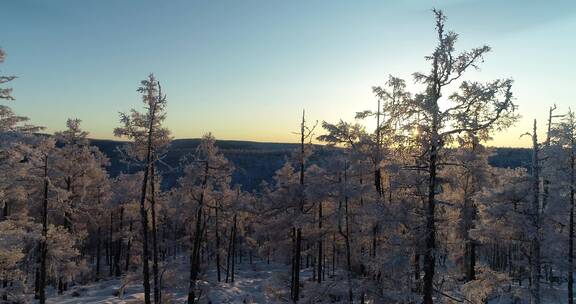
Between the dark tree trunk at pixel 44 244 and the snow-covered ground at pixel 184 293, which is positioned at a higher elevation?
the dark tree trunk at pixel 44 244

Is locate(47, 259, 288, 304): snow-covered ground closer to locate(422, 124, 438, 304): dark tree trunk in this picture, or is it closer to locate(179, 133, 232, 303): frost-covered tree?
locate(179, 133, 232, 303): frost-covered tree

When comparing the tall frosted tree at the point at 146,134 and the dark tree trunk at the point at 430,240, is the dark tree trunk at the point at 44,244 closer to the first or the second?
the tall frosted tree at the point at 146,134

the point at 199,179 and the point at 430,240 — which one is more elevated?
the point at 199,179

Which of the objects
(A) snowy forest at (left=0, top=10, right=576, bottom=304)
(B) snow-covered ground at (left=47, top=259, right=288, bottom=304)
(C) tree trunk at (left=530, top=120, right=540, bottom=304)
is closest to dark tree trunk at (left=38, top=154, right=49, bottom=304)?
(A) snowy forest at (left=0, top=10, right=576, bottom=304)

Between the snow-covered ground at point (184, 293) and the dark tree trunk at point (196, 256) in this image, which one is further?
the snow-covered ground at point (184, 293)

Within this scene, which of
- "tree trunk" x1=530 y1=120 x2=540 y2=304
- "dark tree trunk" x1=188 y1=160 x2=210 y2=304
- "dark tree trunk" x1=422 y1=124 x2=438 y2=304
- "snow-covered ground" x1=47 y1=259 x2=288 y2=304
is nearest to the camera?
"dark tree trunk" x1=422 y1=124 x2=438 y2=304

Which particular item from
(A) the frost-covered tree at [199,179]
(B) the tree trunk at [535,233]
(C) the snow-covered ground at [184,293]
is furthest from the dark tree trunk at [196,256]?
(B) the tree trunk at [535,233]

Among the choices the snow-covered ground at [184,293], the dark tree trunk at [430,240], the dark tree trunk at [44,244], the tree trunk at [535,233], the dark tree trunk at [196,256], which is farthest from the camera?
the snow-covered ground at [184,293]

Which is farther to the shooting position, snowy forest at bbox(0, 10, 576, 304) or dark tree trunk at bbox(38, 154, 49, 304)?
dark tree trunk at bbox(38, 154, 49, 304)

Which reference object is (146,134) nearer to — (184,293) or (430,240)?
(430,240)

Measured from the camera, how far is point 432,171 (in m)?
12.5

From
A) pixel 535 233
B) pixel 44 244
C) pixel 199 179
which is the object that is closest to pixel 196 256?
pixel 199 179

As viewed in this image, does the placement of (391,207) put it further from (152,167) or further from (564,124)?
(564,124)

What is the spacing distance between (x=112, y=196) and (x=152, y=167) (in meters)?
22.2
